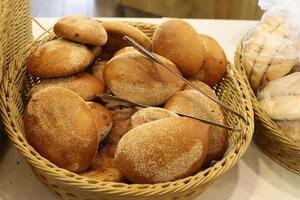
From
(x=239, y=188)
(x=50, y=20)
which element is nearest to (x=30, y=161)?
(x=239, y=188)

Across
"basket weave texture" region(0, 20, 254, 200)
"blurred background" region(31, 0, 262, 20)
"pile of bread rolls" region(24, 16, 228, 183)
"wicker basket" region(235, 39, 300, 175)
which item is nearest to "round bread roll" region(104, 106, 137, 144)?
"pile of bread rolls" region(24, 16, 228, 183)

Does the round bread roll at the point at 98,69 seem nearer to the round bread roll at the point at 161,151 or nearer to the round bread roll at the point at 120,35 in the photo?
the round bread roll at the point at 120,35

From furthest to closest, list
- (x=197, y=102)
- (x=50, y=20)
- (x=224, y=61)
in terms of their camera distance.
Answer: (x=50, y=20) → (x=224, y=61) → (x=197, y=102)

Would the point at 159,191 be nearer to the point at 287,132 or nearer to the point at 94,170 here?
the point at 94,170

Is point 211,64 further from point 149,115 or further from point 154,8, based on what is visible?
point 154,8

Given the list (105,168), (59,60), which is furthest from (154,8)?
(105,168)

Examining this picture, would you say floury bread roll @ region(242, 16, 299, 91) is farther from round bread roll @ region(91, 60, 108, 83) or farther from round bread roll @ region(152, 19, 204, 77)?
round bread roll @ region(91, 60, 108, 83)

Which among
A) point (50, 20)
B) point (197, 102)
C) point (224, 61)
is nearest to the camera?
point (197, 102)
